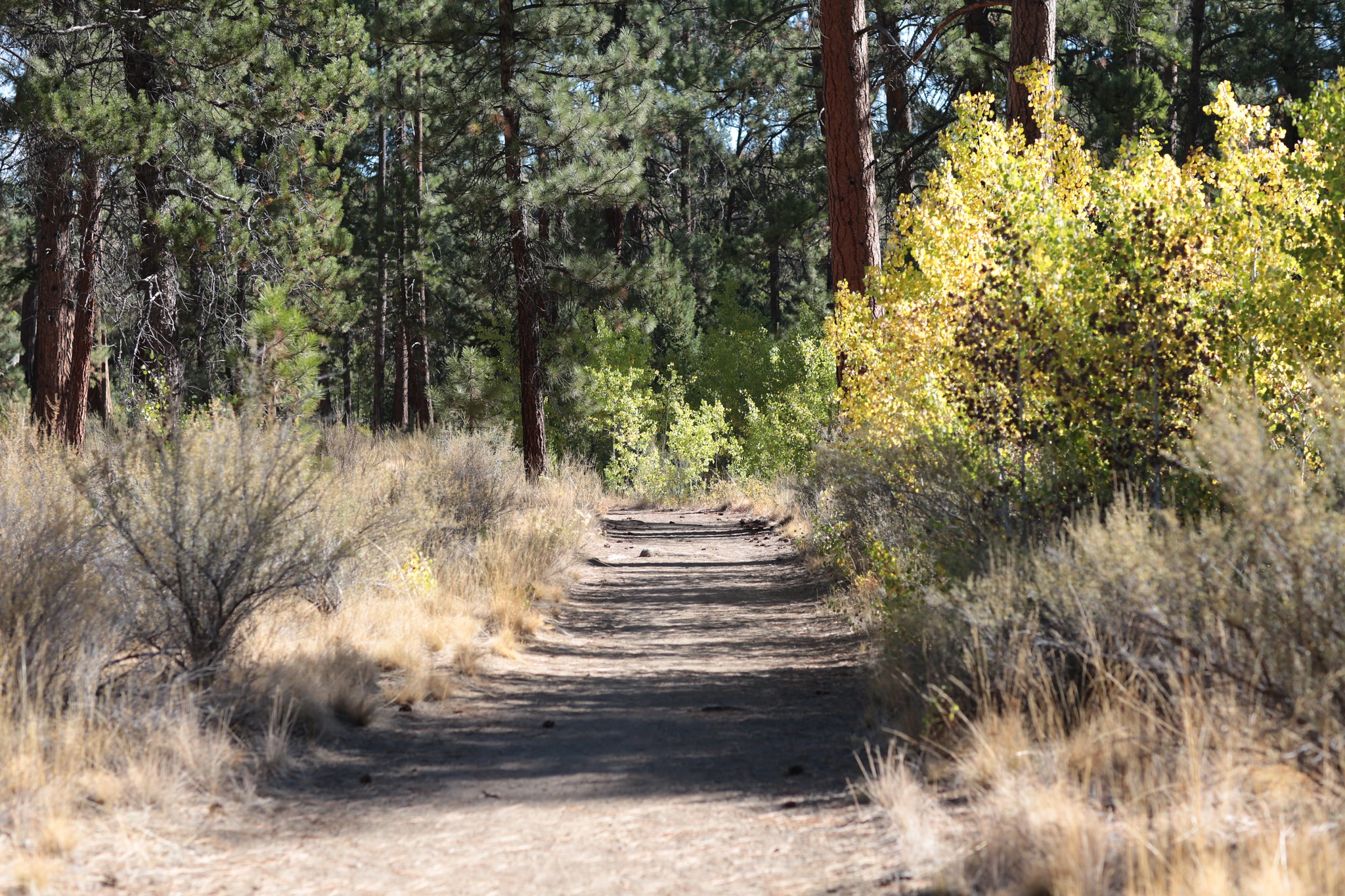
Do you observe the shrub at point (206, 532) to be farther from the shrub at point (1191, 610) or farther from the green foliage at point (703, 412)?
the green foliage at point (703, 412)

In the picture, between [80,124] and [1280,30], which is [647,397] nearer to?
[1280,30]

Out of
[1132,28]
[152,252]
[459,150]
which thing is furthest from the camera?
[459,150]

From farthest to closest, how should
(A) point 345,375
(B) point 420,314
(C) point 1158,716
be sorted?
1. (A) point 345,375
2. (B) point 420,314
3. (C) point 1158,716

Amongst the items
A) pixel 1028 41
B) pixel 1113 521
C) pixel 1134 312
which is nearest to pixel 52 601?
pixel 1113 521

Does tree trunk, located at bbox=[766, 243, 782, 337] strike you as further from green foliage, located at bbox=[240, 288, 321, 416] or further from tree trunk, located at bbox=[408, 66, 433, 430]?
green foliage, located at bbox=[240, 288, 321, 416]

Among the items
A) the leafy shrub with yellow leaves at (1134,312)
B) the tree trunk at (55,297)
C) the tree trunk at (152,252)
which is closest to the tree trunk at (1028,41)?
the leafy shrub with yellow leaves at (1134,312)

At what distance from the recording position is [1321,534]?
372 centimetres

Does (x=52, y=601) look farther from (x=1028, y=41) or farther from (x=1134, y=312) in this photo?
(x=1028, y=41)

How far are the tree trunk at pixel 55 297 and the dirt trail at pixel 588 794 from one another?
6.74 metres

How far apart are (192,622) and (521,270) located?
11.0 m

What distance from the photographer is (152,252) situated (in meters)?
11.4

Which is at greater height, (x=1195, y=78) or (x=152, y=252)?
(x=1195, y=78)

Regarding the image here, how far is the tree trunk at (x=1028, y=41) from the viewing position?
33.6 feet

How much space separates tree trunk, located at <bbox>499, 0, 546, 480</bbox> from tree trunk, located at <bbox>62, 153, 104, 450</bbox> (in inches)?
214
